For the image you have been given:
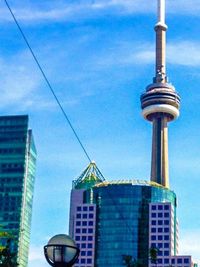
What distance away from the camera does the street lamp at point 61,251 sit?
13.2m

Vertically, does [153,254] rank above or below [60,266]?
above

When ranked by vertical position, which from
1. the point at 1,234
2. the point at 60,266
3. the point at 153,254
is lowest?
the point at 60,266

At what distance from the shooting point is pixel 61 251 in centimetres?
1330

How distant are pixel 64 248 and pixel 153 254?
8403 cm

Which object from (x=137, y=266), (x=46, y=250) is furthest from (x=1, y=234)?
(x=137, y=266)

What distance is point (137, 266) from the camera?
93.2 m

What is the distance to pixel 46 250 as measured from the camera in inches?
525

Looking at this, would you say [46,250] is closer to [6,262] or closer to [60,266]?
[60,266]

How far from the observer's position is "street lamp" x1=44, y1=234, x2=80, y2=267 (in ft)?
43.3

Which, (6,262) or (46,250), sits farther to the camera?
(6,262)

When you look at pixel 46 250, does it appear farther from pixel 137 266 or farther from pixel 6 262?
pixel 137 266

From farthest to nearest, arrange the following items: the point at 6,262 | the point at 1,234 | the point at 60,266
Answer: the point at 6,262 → the point at 1,234 → the point at 60,266

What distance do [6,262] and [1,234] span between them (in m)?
43.5

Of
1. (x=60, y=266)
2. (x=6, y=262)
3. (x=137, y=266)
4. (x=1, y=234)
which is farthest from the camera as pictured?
(x=137, y=266)
